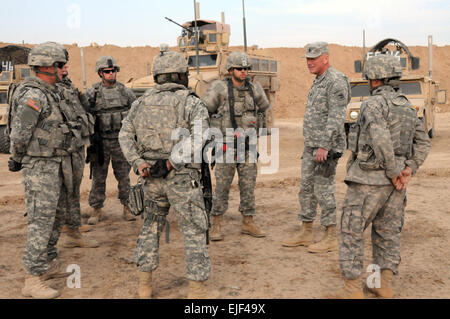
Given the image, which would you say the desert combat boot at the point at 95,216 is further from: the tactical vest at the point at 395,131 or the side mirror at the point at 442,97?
the side mirror at the point at 442,97

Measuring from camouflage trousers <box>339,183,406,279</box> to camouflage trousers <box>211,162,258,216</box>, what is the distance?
1.67 metres

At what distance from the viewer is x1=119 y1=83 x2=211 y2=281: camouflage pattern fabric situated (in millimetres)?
3203

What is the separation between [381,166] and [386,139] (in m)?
0.20

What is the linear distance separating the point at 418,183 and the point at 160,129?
545 centimetres

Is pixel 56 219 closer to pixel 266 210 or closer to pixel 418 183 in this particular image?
pixel 266 210

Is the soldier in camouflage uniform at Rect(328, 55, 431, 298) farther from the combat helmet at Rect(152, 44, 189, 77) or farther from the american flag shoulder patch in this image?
the american flag shoulder patch

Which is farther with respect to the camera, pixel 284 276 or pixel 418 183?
pixel 418 183

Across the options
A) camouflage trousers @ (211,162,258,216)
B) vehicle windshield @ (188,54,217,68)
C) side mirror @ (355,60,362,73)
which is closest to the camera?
camouflage trousers @ (211,162,258,216)

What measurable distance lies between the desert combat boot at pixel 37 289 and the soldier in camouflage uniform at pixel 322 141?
226 cm

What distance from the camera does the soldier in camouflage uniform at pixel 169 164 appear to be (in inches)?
126

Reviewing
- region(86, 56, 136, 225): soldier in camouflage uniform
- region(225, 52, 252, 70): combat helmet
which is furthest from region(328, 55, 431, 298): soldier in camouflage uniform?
region(86, 56, 136, 225): soldier in camouflage uniform

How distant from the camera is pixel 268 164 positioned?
10125 mm

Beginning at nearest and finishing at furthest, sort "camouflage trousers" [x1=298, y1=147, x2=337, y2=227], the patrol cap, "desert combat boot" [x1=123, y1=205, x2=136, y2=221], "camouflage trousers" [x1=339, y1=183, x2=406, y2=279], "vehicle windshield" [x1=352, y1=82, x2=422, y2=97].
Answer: "camouflage trousers" [x1=339, y1=183, x2=406, y2=279], the patrol cap, "camouflage trousers" [x1=298, y1=147, x2=337, y2=227], "desert combat boot" [x1=123, y1=205, x2=136, y2=221], "vehicle windshield" [x1=352, y1=82, x2=422, y2=97]
